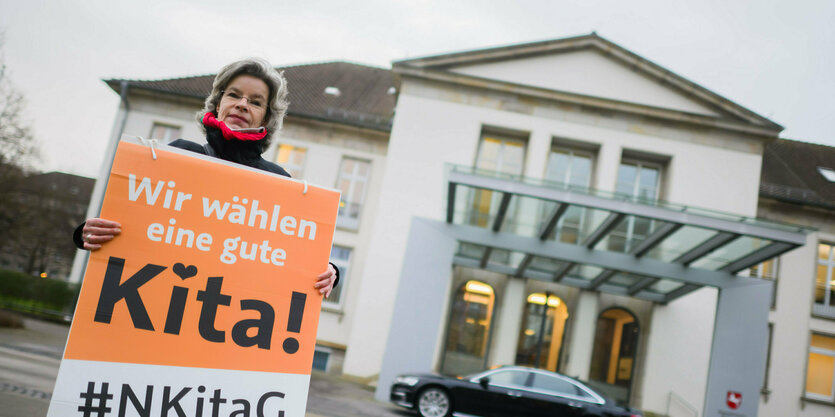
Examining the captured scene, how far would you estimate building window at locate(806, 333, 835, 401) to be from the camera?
66.8ft

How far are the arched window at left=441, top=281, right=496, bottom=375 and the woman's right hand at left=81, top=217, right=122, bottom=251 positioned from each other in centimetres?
1687

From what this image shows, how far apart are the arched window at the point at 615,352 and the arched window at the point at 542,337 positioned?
124 cm

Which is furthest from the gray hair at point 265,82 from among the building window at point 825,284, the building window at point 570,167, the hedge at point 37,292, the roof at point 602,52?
the building window at point 825,284

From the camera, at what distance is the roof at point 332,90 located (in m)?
23.0

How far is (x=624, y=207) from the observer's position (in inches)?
451

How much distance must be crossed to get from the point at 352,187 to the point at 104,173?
9.99m

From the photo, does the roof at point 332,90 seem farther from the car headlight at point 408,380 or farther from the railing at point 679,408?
the railing at point 679,408

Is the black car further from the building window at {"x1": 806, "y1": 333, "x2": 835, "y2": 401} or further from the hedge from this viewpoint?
the hedge

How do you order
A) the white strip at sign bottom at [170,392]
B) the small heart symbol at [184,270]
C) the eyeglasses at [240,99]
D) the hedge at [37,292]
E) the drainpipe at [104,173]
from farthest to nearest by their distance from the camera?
1. the hedge at [37,292]
2. the drainpipe at [104,173]
3. the eyeglasses at [240,99]
4. the small heart symbol at [184,270]
5. the white strip at sign bottom at [170,392]

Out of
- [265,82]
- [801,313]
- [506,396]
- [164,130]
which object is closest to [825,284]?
[801,313]

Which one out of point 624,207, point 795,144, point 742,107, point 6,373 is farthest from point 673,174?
point 6,373

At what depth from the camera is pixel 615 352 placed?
18.4 metres

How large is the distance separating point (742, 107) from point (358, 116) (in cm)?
1406

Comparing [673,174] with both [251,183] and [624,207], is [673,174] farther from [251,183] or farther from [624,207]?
[251,183]
